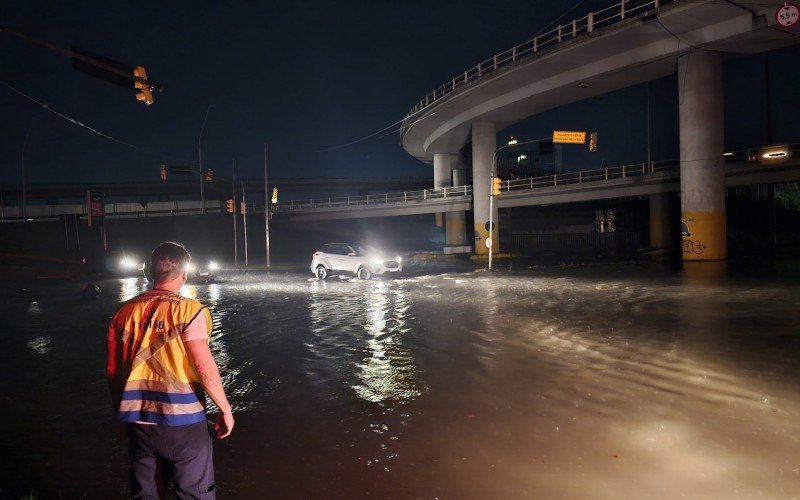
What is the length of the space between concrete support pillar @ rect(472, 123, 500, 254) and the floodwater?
2829cm

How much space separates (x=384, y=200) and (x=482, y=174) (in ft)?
53.8

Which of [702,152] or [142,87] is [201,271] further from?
[702,152]

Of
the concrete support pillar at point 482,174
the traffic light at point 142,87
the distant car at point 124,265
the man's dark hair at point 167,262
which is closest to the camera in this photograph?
the man's dark hair at point 167,262

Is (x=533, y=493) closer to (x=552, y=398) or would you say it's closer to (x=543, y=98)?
(x=552, y=398)

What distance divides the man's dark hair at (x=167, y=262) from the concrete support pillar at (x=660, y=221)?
130ft

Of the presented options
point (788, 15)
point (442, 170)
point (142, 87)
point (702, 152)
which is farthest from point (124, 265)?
point (788, 15)

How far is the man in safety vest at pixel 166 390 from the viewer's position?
113 inches

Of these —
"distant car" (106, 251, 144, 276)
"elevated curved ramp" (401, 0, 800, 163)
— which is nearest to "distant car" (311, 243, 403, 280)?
"distant car" (106, 251, 144, 276)

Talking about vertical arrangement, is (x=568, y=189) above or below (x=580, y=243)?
above

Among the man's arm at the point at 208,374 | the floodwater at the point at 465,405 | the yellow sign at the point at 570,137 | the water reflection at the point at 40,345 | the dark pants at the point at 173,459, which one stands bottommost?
the floodwater at the point at 465,405

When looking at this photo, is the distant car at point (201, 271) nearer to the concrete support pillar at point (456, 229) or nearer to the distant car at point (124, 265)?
the distant car at point (124, 265)

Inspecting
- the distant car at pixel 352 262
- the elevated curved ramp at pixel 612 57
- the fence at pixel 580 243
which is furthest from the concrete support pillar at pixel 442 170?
the distant car at pixel 352 262

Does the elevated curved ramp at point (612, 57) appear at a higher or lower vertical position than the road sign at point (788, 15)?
higher

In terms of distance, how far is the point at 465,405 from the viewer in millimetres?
6129
